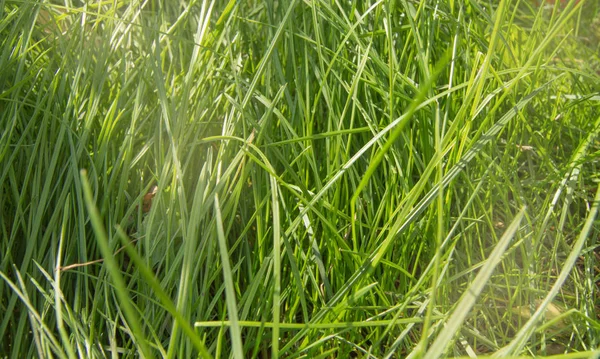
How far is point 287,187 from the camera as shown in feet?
3.39

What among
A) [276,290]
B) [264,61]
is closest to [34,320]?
[276,290]

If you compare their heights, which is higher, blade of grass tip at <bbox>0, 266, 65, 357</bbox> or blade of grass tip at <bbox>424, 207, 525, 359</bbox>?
blade of grass tip at <bbox>424, 207, 525, 359</bbox>

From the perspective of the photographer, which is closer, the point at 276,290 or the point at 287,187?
the point at 276,290

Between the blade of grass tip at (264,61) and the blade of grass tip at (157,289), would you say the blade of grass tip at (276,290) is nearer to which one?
the blade of grass tip at (157,289)

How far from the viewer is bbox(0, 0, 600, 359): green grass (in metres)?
1.03

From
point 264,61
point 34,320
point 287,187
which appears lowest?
point 34,320

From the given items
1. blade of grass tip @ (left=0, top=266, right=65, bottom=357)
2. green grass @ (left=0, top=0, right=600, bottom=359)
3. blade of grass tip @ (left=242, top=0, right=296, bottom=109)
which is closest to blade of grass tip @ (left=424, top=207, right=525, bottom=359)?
green grass @ (left=0, top=0, right=600, bottom=359)

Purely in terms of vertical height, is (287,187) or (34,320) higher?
(287,187)

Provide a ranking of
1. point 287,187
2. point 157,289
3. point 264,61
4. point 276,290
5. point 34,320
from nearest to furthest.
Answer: point 157,289 → point 276,290 → point 34,320 → point 287,187 → point 264,61

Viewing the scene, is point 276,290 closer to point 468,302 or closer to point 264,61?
point 468,302

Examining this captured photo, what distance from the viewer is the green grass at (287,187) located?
3.39 ft

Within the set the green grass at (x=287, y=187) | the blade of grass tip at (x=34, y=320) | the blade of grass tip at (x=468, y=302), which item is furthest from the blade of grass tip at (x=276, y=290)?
the blade of grass tip at (x=34, y=320)

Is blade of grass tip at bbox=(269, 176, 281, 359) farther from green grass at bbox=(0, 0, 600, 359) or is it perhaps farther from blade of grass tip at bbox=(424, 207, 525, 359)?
blade of grass tip at bbox=(424, 207, 525, 359)

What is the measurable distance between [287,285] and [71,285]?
39 cm
